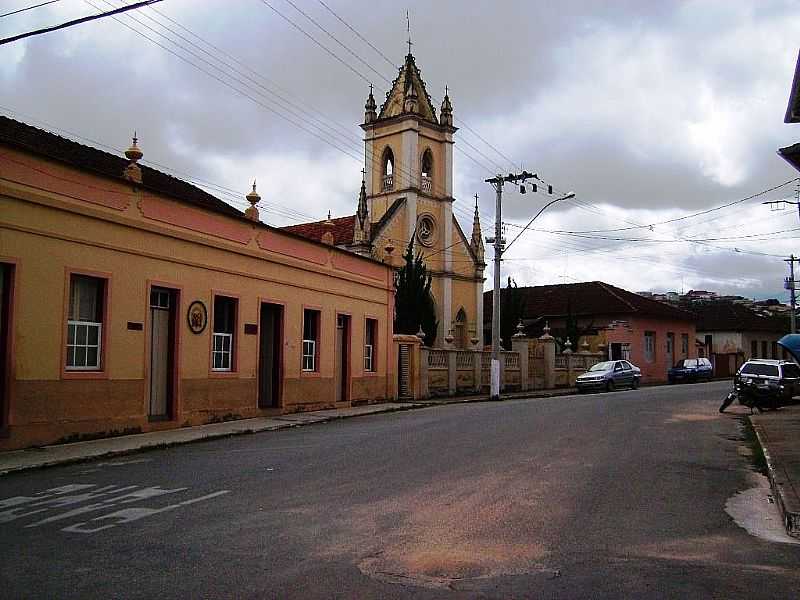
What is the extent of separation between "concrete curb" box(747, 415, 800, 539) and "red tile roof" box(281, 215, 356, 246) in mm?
35206

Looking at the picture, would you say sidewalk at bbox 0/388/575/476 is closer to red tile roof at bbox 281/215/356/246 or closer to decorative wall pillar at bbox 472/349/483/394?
decorative wall pillar at bbox 472/349/483/394

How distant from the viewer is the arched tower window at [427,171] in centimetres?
4881

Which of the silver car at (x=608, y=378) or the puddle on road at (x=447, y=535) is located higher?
the silver car at (x=608, y=378)

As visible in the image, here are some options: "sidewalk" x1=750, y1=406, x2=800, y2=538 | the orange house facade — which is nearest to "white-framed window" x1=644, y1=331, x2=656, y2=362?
"sidewalk" x1=750, y1=406, x2=800, y2=538

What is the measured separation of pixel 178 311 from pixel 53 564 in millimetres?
11667

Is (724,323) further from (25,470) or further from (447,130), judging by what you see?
(25,470)

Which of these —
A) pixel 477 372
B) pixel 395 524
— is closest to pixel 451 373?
pixel 477 372

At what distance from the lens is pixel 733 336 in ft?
218

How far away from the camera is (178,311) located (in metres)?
18.2

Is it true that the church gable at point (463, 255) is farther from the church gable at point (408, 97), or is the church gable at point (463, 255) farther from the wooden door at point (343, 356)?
the wooden door at point (343, 356)

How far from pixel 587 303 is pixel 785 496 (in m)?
45.5

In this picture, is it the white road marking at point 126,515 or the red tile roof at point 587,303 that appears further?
the red tile roof at point 587,303

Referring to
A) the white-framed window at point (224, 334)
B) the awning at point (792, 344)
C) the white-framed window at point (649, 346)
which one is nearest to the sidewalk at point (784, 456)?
the awning at point (792, 344)

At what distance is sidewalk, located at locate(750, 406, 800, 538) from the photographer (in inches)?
349
